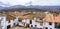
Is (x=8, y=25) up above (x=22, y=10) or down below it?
below

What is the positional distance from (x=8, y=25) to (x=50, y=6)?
1.75 ft

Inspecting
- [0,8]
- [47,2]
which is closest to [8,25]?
[0,8]

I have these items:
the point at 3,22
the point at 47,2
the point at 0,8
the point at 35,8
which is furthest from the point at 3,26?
the point at 47,2

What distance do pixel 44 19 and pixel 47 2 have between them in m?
0.20

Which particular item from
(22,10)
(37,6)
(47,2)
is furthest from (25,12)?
(47,2)

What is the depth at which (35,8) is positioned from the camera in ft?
4.66

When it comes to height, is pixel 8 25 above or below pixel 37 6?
below

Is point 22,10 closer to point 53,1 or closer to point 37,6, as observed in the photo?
point 37,6

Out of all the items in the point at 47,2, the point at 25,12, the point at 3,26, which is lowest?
the point at 3,26

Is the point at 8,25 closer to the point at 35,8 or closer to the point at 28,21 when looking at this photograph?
the point at 28,21

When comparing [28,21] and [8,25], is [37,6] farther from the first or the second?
[8,25]

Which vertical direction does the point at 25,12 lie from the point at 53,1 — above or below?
below

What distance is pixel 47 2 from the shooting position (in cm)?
143

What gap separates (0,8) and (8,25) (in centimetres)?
22
